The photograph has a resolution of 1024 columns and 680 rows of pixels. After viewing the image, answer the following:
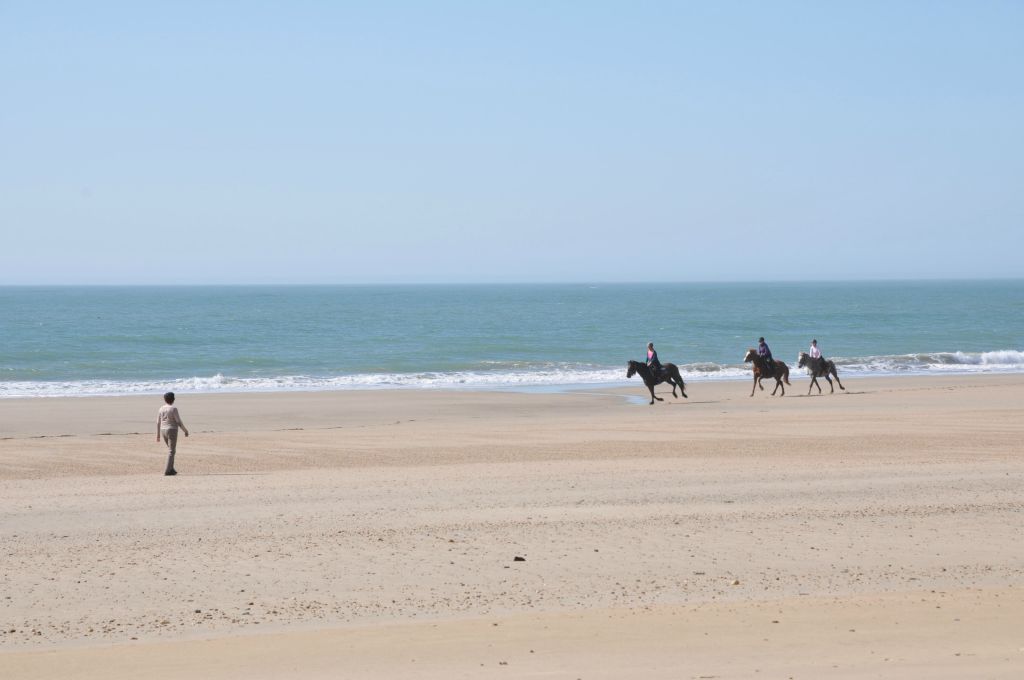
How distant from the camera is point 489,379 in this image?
1649 inches

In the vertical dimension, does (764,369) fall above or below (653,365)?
below

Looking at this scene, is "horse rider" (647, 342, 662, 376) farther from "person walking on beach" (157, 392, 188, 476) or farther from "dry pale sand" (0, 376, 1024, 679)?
"person walking on beach" (157, 392, 188, 476)

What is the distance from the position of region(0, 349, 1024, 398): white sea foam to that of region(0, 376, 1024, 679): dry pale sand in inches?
695

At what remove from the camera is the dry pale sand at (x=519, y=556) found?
7.48m

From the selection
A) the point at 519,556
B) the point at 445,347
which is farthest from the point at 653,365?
the point at 445,347

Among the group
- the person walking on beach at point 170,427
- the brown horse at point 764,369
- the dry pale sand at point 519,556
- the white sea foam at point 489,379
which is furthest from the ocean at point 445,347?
the person walking on beach at point 170,427

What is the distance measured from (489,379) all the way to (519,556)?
31.4 m

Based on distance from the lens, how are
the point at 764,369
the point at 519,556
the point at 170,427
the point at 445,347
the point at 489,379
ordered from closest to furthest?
the point at 519,556
the point at 170,427
the point at 764,369
the point at 489,379
the point at 445,347

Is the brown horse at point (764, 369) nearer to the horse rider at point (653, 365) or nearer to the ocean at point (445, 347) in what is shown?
the horse rider at point (653, 365)

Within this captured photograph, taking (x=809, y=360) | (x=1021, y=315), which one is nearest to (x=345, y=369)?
(x=809, y=360)

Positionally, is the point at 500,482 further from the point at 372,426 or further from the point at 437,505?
the point at 372,426

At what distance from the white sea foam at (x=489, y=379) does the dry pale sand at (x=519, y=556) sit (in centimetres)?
1764

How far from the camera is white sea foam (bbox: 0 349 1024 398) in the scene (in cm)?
3791

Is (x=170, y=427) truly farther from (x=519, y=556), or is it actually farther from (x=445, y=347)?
(x=445, y=347)
